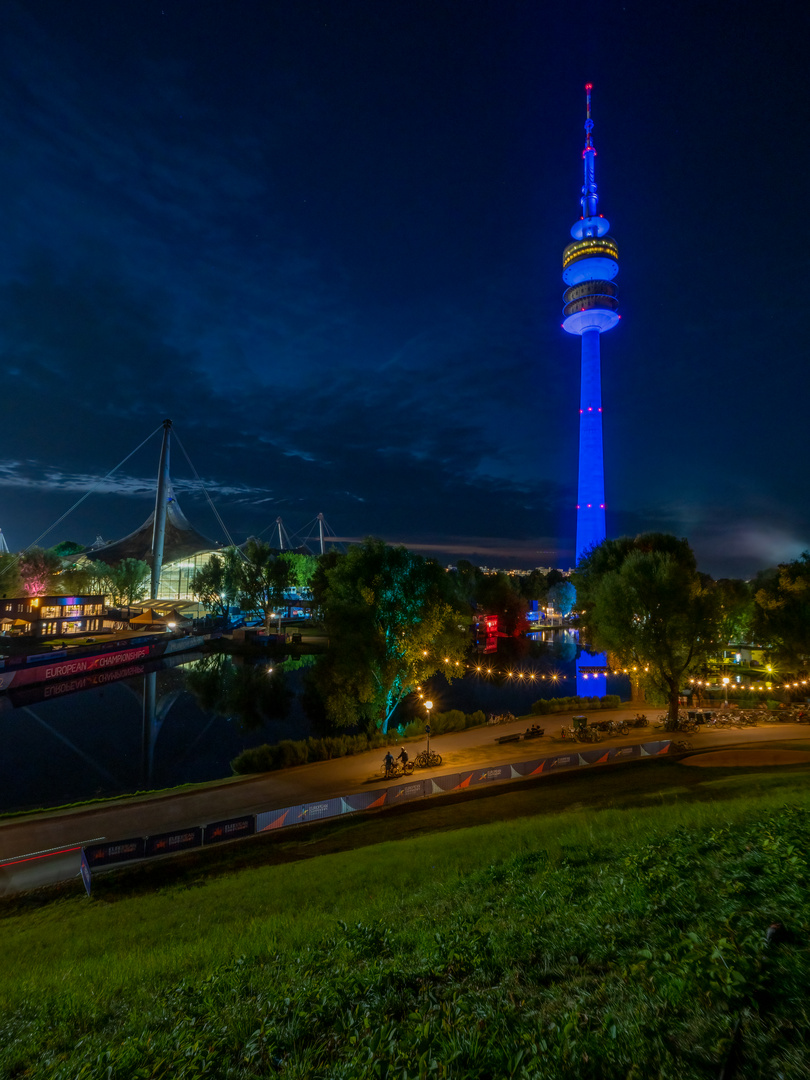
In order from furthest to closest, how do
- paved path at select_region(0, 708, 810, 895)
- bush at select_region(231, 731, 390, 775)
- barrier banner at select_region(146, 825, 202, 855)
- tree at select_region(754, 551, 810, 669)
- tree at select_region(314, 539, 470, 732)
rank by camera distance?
1. tree at select_region(754, 551, 810, 669)
2. tree at select_region(314, 539, 470, 732)
3. bush at select_region(231, 731, 390, 775)
4. paved path at select_region(0, 708, 810, 895)
5. barrier banner at select_region(146, 825, 202, 855)

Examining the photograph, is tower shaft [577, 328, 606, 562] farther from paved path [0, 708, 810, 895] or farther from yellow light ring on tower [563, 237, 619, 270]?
paved path [0, 708, 810, 895]

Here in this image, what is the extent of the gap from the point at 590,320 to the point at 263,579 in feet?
261

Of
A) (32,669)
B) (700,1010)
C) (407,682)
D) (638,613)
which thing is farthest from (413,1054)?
(32,669)

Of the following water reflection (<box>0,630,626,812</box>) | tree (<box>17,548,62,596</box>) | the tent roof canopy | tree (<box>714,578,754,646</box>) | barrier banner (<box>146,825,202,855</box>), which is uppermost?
the tent roof canopy

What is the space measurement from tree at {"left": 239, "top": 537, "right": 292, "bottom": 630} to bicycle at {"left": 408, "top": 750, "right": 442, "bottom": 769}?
194 ft

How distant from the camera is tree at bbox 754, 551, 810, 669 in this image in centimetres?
3641

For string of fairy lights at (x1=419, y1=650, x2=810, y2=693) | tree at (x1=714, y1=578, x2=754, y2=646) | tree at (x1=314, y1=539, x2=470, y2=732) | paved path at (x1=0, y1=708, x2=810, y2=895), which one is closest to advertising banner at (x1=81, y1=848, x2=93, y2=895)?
paved path at (x1=0, y1=708, x2=810, y2=895)

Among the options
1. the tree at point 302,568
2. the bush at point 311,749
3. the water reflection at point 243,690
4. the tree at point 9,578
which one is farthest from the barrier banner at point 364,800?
the tree at point 302,568

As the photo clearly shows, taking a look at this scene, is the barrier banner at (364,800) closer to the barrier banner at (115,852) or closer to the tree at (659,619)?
the barrier banner at (115,852)

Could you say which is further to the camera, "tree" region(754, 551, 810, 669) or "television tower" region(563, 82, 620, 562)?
"television tower" region(563, 82, 620, 562)

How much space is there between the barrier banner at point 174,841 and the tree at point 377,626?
13.9m

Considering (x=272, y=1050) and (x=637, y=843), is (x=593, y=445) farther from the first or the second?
(x=272, y=1050)

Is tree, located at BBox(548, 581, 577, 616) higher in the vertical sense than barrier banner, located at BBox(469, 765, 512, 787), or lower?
higher

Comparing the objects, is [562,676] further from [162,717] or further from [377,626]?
[162,717]
